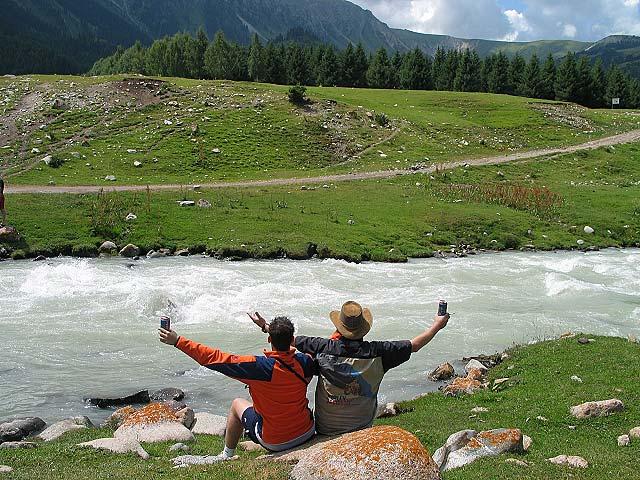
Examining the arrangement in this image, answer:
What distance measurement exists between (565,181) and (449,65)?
268 ft

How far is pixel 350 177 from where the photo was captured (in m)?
49.7

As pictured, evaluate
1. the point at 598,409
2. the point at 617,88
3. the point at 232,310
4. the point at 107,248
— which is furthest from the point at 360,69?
the point at 598,409

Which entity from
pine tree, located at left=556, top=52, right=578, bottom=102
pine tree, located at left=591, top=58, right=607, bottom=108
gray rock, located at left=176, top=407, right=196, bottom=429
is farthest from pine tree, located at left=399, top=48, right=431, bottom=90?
gray rock, located at left=176, top=407, right=196, bottom=429

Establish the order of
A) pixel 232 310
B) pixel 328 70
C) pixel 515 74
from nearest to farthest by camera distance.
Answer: pixel 232 310, pixel 328 70, pixel 515 74

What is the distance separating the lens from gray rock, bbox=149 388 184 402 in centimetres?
1532

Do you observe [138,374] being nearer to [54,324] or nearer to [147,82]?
[54,324]

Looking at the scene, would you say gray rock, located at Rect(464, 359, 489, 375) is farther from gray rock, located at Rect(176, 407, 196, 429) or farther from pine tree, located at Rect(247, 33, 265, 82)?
pine tree, located at Rect(247, 33, 265, 82)

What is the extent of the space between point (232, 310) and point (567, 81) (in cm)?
11608

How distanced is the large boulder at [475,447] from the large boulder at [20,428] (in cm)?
892

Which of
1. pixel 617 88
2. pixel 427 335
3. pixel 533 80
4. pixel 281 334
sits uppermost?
pixel 533 80

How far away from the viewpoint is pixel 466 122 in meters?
75.2

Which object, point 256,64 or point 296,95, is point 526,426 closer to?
point 296,95

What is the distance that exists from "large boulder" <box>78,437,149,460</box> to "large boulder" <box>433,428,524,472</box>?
5290 mm

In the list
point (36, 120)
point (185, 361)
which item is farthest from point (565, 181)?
point (36, 120)
